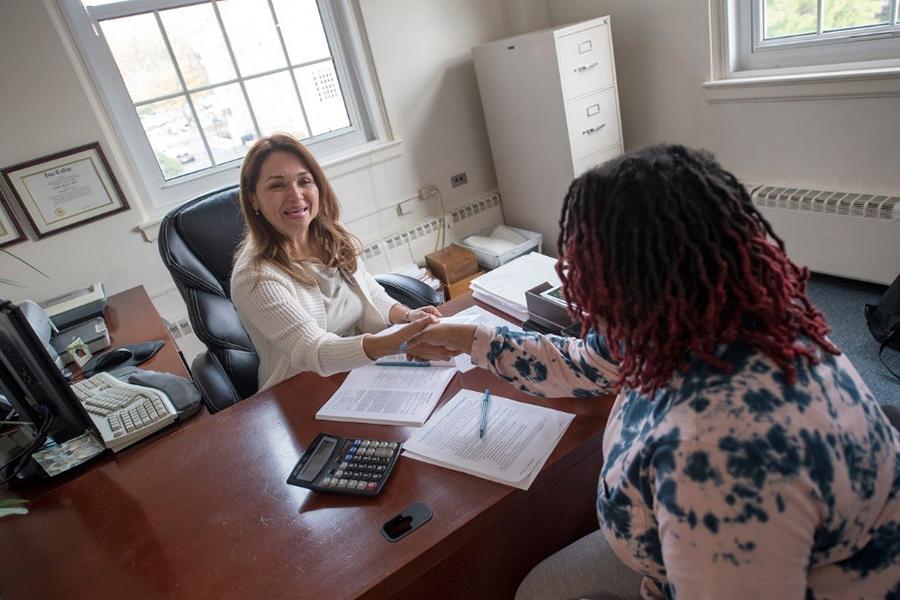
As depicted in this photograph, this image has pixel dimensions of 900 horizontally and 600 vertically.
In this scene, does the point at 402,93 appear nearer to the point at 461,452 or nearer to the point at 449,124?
the point at 449,124

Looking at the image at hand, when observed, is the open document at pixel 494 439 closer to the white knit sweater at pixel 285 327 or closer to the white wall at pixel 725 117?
the white knit sweater at pixel 285 327

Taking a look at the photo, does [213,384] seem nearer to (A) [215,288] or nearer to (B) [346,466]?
(A) [215,288]

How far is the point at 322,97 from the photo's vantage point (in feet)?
9.48

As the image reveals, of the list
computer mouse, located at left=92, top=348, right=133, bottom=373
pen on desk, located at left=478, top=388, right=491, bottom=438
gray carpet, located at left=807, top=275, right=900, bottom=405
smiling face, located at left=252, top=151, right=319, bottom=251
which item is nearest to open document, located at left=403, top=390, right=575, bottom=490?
pen on desk, located at left=478, top=388, right=491, bottom=438

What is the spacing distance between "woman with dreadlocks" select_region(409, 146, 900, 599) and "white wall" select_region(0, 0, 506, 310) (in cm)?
236

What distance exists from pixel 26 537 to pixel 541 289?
1136 mm

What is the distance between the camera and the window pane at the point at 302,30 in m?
2.70

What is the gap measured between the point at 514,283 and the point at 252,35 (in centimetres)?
196

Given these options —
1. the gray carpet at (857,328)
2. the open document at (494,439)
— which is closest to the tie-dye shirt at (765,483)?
the open document at (494,439)

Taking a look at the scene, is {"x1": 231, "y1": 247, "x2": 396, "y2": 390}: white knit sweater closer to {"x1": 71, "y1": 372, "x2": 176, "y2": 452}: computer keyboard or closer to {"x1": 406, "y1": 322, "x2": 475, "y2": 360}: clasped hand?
{"x1": 406, "y1": 322, "x2": 475, "y2": 360}: clasped hand

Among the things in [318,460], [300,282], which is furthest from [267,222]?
[318,460]

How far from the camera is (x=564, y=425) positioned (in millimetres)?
1030

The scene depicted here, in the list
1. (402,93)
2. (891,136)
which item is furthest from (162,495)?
(891,136)

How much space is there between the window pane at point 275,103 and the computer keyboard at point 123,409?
5.24ft
